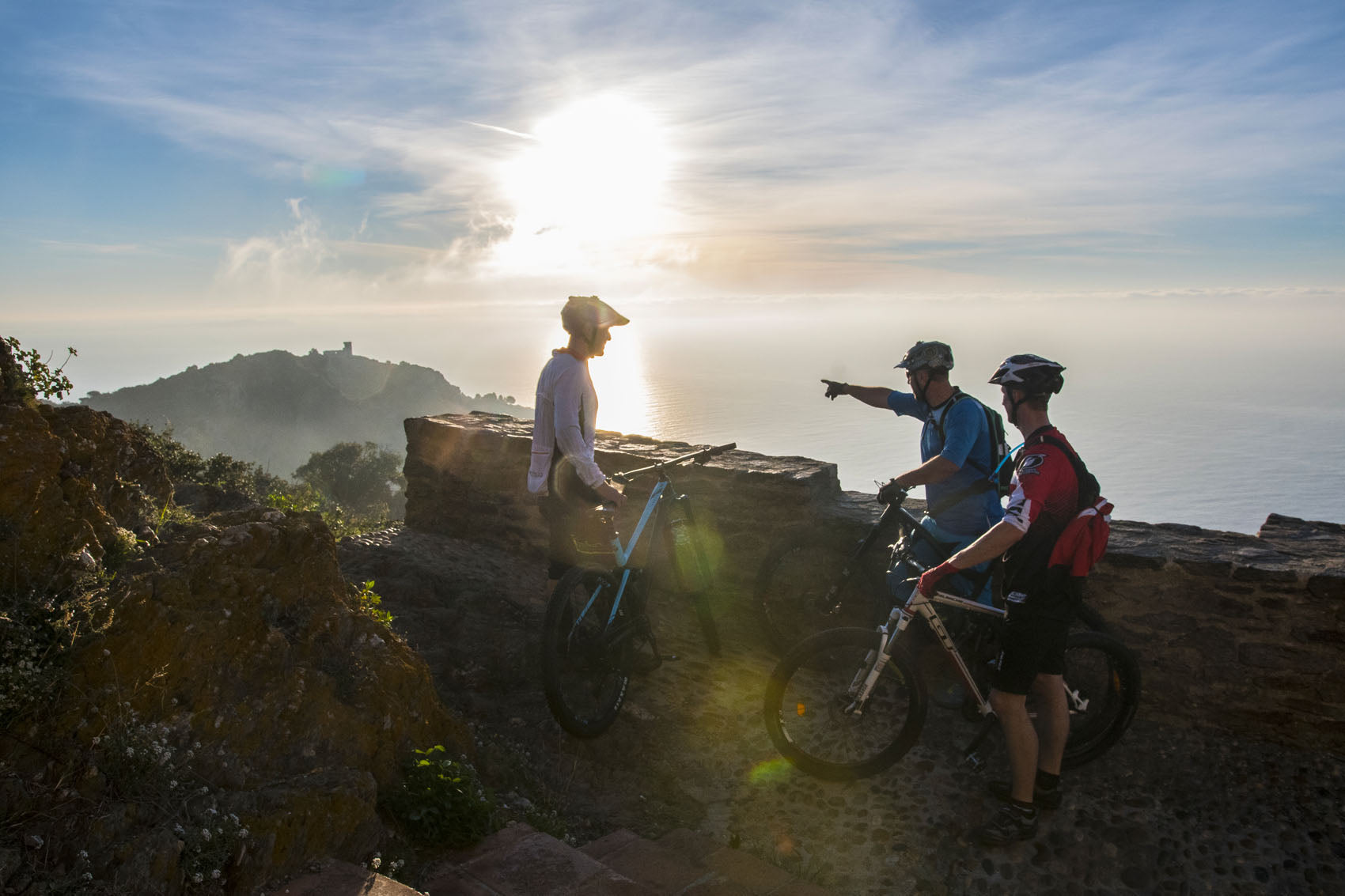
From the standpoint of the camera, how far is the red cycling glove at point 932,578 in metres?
3.65

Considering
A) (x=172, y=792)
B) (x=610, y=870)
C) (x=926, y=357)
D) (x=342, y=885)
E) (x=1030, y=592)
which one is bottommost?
(x=610, y=870)

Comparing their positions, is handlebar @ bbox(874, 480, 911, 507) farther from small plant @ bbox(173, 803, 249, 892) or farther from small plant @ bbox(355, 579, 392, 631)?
small plant @ bbox(173, 803, 249, 892)

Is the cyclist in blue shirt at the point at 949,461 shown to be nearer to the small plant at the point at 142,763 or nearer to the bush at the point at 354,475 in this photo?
the small plant at the point at 142,763

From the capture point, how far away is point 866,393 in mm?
5188

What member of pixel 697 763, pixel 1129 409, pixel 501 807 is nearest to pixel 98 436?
pixel 501 807

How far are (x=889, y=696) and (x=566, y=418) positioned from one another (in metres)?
2.46

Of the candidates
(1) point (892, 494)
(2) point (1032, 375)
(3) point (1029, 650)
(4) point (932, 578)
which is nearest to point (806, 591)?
(1) point (892, 494)

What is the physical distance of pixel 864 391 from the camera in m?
5.23

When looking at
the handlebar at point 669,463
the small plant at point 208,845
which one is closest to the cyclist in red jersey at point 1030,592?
the handlebar at point 669,463

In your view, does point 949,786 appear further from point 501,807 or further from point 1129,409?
point 1129,409

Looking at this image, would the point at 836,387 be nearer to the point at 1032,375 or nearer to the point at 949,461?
the point at 949,461

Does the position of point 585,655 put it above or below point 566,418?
below

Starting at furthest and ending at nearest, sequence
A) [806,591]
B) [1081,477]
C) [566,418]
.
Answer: [806,591] < [566,418] < [1081,477]

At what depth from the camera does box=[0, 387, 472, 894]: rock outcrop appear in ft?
6.97
